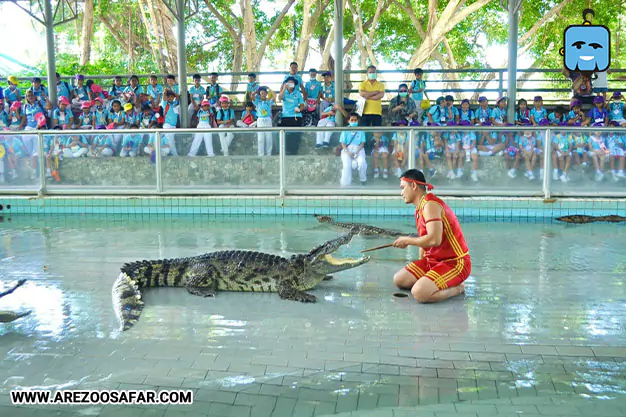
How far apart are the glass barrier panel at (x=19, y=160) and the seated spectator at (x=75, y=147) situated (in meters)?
0.53

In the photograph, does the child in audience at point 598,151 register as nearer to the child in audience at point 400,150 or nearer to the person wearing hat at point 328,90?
the child in audience at point 400,150

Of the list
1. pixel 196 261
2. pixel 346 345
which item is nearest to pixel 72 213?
pixel 196 261

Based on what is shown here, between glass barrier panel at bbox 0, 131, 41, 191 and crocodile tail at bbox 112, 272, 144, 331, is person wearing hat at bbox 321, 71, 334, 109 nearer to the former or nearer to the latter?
glass barrier panel at bbox 0, 131, 41, 191

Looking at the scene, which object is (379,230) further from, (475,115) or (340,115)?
(475,115)

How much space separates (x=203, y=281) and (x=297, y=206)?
4835 millimetres

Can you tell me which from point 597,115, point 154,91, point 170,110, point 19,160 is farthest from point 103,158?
point 597,115

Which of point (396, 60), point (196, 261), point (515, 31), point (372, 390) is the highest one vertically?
point (396, 60)

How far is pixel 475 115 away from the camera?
12125mm

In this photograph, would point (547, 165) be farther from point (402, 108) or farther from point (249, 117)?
point (249, 117)

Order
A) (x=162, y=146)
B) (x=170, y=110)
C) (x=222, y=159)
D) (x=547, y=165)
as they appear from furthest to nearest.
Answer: (x=170, y=110), (x=162, y=146), (x=222, y=159), (x=547, y=165)

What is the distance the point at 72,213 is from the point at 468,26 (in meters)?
17.5

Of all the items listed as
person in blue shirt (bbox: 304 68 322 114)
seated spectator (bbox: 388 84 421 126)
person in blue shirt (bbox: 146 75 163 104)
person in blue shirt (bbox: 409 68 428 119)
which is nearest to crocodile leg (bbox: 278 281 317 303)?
seated spectator (bbox: 388 84 421 126)

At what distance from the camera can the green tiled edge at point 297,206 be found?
9.45 meters

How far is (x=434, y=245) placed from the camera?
4.74 m
